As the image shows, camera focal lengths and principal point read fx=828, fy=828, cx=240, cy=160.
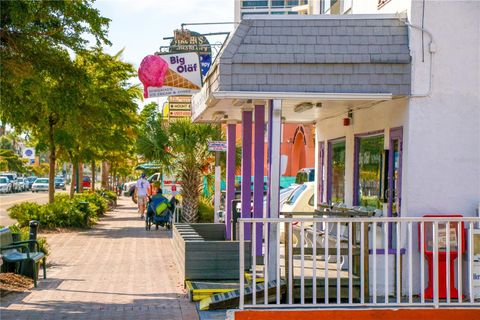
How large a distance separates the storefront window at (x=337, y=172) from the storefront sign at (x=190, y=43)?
18.1 feet

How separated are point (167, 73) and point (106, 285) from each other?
4.84 meters

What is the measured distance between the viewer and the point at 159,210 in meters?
23.9

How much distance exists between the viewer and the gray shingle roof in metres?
10.7

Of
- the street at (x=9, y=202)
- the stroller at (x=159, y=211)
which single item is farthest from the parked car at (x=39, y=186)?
the stroller at (x=159, y=211)

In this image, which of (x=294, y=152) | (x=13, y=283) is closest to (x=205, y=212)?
(x=13, y=283)

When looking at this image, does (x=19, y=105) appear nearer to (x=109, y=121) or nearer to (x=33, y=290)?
(x=33, y=290)

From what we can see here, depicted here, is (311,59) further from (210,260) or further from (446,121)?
(210,260)

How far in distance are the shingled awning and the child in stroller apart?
42.3 ft

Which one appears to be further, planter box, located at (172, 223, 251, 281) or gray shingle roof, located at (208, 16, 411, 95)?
planter box, located at (172, 223, 251, 281)

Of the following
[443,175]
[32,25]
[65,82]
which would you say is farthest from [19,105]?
[443,175]

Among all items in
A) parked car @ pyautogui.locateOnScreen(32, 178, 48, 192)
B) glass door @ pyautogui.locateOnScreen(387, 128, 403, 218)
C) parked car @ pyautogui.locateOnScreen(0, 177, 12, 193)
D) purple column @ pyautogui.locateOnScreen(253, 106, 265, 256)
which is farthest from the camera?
parked car @ pyautogui.locateOnScreen(32, 178, 48, 192)

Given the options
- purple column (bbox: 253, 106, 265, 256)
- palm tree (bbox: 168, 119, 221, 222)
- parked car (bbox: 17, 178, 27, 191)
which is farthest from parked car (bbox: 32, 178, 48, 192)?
purple column (bbox: 253, 106, 265, 256)

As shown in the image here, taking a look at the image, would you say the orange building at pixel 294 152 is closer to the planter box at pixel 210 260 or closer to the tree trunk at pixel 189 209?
the tree trunk at pixel 189 209

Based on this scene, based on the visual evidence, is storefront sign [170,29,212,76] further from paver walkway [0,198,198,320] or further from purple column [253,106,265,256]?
purple column [253,106,265,256]
